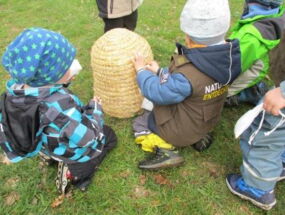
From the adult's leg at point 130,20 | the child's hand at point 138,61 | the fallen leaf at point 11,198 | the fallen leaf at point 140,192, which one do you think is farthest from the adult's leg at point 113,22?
the fallen leaf at point 11,198

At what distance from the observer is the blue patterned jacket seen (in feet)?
6.31

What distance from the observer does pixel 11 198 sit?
103 inches

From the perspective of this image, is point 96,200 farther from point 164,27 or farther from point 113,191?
point 164,27

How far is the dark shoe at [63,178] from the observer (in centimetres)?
255

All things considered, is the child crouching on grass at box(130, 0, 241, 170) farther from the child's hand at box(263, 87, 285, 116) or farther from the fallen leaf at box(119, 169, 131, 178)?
the child's hand at box(263, 87, 285, 116)

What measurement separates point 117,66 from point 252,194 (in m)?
1.55

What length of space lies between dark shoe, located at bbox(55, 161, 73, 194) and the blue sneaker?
53.0 inches

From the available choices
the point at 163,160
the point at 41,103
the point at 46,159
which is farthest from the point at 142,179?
the point at 41,103

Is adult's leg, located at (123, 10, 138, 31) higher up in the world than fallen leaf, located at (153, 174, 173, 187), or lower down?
higher up

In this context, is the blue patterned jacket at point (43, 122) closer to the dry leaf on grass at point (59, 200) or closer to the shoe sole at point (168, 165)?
the dry leaf on grass at point (59, 200)

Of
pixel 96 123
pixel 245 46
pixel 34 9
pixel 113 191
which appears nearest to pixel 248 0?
pixel 245 46

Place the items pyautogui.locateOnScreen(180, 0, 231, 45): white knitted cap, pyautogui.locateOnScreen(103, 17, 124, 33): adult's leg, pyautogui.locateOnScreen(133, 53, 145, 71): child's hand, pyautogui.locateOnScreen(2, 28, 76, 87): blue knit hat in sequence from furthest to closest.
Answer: pyautogui.locateOnScreen(103, 17, 124, 33): adult's leg < pyautogui.locateOnScreen(133, 53, 145, 71): child's hand < pyautogui.locateOnScreen(180, 0, 231, 45): white knitted cap < pyautogui.locateOnScreen(2, 28, 76, 87): blue knit hat

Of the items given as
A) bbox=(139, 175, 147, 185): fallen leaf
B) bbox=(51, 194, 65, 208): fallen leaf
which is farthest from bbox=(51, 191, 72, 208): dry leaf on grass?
bbox=(139, 175, 147, 185): fallen leaf

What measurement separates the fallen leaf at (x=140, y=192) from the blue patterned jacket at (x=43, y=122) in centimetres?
72
